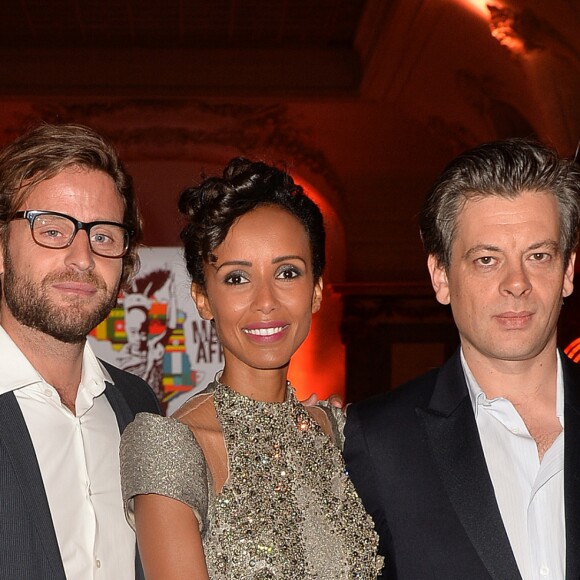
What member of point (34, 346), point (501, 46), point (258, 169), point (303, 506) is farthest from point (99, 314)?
point (501, 46)

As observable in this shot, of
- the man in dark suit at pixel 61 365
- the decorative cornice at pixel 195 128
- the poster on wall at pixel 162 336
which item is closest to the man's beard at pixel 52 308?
the man in dark suit at pixel 61 365

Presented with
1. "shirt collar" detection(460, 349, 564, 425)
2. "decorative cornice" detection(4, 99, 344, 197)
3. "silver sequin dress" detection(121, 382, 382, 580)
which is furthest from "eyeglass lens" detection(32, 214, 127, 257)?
"decorative cornice" detection(4, 99, 344, 197)

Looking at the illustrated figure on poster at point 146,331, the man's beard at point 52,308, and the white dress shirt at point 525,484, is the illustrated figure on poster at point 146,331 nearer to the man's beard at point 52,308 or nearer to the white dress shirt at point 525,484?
the man's beard at point 52,308

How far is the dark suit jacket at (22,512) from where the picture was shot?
226 centimetres

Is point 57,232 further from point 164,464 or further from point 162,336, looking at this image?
point 162,336

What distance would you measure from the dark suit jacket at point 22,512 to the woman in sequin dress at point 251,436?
205 mm

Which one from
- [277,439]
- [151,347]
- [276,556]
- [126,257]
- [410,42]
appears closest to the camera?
[276,556]

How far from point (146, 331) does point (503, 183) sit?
23.9 ft

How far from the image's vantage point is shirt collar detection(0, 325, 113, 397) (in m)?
2.47

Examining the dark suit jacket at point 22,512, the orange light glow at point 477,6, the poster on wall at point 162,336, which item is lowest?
the dark suit jacket at point 22,512

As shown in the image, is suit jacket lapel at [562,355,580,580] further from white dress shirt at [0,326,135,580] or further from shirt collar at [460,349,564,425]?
white dress shirt at [0,326,135,580]

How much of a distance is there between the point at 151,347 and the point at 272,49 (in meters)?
3.07

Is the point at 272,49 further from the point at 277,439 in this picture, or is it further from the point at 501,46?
the point at 277,439

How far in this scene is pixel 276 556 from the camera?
232 cm
